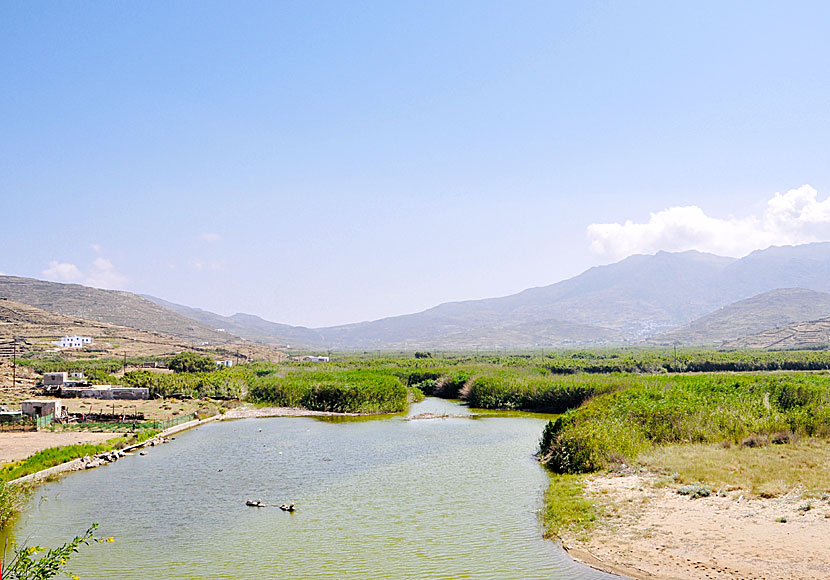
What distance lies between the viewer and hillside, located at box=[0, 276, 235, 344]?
17488cm

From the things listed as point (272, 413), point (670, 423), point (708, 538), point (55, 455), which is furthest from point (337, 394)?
point (708, 538)

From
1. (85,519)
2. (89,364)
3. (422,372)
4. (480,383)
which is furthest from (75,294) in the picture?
(85,519)

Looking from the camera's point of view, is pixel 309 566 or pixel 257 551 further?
pixel 257 551

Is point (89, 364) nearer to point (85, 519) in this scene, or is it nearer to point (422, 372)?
point (422, 372)

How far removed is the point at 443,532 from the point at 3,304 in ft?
443

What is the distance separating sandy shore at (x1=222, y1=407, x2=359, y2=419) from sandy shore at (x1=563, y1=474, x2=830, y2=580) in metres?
34.2

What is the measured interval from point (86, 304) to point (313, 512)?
184499mm

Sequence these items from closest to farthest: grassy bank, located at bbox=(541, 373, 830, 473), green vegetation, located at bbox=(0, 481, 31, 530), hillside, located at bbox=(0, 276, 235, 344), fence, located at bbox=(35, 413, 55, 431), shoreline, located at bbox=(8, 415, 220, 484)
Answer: green vegetation, located at bbox=(0, 481, 31, 530)
shoreline, located at bbox=(8, 415, 220, 484)
grassy bank, located at bbox=(541, 373, 830, 473)
fence, located at bbox=(35, 413, 55, 431)
hillside, located at bbox=(0, 276, 235, 344)

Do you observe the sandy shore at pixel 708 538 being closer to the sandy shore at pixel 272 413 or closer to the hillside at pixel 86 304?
the sandy shore at pixel 272 413

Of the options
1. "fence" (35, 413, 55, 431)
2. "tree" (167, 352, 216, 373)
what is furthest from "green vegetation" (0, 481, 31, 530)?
"tree" (167, 352, 216, 373)

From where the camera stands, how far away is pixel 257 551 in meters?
17.6

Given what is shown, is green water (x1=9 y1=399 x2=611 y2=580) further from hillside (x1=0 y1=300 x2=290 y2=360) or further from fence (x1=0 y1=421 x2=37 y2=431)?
hillside (x1=0 y1=300 x2=290 y2=360)

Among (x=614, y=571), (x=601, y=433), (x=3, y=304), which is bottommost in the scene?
(x=614, y=571)

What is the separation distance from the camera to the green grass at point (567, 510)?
1856cm
